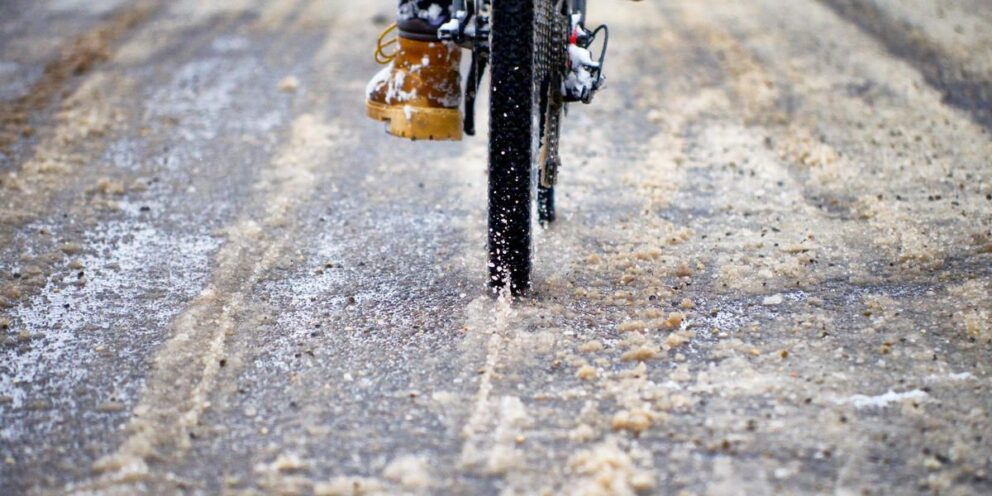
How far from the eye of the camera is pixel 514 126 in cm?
363

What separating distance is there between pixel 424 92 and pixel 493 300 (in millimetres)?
930

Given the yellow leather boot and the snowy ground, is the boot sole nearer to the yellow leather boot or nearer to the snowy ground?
the yellow leather boot

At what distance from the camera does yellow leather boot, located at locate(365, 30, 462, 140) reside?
4.07m

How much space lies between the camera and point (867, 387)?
3.24 metres

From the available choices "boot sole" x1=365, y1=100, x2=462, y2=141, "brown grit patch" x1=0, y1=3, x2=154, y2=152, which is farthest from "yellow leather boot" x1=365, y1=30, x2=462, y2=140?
"brown grit patch" x1=0, y1=3, x2=154, y2=152

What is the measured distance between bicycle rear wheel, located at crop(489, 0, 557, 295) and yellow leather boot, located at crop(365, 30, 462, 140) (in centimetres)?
41

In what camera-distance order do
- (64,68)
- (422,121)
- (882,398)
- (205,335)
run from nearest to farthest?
(882,398) → (205,335) → (422,121) → (64,68)

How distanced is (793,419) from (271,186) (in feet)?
11.2

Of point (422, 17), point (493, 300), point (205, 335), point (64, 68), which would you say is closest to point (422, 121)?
point (422, 17)

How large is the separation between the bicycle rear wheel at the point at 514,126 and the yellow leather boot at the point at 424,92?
0.41 m

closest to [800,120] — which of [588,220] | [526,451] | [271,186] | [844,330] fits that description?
[588,220]

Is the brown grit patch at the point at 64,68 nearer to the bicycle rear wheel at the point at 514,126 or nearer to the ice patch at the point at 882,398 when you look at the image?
the bicycle rear wheel at the point at 514,126

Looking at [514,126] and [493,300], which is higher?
[514,126]

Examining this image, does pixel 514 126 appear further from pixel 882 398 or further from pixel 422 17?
pixel 882 398
